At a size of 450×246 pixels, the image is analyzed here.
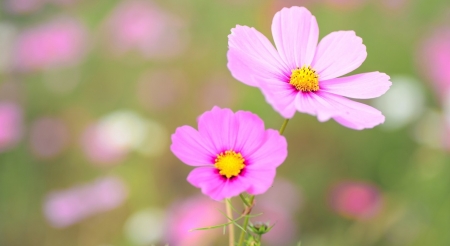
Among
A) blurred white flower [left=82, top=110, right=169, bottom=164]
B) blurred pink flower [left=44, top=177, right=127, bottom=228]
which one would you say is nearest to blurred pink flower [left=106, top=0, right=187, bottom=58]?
blurred white flower [left=82, top=110, right=169, bottom=164]

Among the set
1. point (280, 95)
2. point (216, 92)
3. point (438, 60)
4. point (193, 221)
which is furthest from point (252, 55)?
point (438, 60)

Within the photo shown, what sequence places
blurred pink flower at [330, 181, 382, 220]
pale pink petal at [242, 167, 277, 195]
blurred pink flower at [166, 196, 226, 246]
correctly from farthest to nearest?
blurred pink flower at [330, 181, 382, 220] → blurred pink flower at [166, 196, 226, 246] → pale pink petal at [242, 167, 277, 195]

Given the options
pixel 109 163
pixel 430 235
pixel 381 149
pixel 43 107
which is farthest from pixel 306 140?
pixel 43 107

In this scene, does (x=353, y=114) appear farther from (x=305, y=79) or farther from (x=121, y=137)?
(x=121, y=137)

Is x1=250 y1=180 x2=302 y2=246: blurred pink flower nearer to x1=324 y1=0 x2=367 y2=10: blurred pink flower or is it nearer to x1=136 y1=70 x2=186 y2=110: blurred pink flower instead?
x1=136 y1=70 x2=186 y2=110: blurred pink flower

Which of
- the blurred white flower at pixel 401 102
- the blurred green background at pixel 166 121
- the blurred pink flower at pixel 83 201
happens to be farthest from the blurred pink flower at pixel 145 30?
the blurred white flower at pixel 401 102

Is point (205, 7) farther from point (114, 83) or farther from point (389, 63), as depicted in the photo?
point (389, 63)
